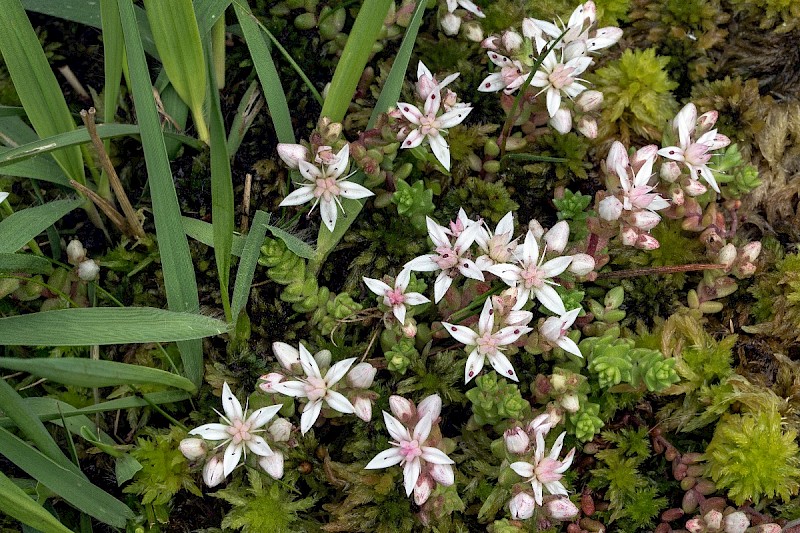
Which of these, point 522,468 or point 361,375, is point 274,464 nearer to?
point 361,375

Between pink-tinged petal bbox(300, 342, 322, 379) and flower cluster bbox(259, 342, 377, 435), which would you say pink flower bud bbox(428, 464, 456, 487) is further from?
pink-tinged petal bbox(300, 342, 322, 379)

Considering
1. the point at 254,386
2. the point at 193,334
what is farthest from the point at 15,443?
the point at 254,386

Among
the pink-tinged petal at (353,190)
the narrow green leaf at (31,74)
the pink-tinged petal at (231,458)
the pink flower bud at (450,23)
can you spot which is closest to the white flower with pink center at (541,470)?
the pink-tinged petal at (231,458)

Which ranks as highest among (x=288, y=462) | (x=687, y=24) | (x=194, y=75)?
(x=194, y=75)

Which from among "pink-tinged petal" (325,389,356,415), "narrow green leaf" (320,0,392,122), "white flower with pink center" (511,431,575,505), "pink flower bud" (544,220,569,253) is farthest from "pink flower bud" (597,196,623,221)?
"pink-tinged petal" (325,389,356,415)

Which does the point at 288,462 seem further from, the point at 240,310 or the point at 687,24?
the point at 687,24

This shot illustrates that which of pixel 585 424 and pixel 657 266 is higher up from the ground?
pixel 657 266

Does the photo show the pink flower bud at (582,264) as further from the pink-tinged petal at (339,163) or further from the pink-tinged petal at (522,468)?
the pink-tinged petal at (339,163)
